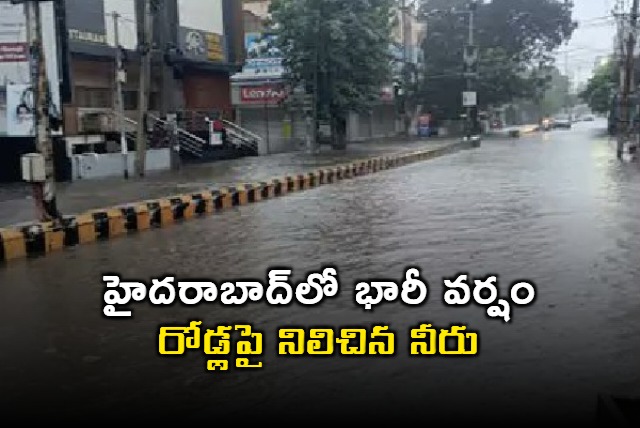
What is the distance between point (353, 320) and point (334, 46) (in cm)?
2848

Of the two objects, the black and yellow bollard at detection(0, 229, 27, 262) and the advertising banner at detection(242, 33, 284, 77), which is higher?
the advertising banner at detection(242, 33, 284, 77)

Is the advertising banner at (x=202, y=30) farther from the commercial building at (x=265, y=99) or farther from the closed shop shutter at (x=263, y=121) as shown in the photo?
the closed shop shutter at (x=263, y=121)

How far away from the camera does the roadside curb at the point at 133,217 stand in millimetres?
11695

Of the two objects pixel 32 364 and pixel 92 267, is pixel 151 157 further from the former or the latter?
pixel 32 364

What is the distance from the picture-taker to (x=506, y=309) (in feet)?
23.2

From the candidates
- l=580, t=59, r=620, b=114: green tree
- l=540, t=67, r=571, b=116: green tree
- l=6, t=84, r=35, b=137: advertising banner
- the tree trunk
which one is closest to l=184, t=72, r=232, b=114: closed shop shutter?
the tree trunk

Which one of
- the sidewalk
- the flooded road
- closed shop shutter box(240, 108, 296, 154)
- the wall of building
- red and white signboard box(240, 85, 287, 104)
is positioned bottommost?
the flooded road

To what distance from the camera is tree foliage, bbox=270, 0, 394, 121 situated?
33875mm

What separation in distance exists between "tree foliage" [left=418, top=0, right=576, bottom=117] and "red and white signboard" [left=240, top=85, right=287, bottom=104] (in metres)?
17.5

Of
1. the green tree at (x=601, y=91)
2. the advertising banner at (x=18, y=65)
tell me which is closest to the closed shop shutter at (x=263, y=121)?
the advertising banner at (x=18, y=65)

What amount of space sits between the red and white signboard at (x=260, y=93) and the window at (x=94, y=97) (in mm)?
16006

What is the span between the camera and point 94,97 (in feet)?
91.5
